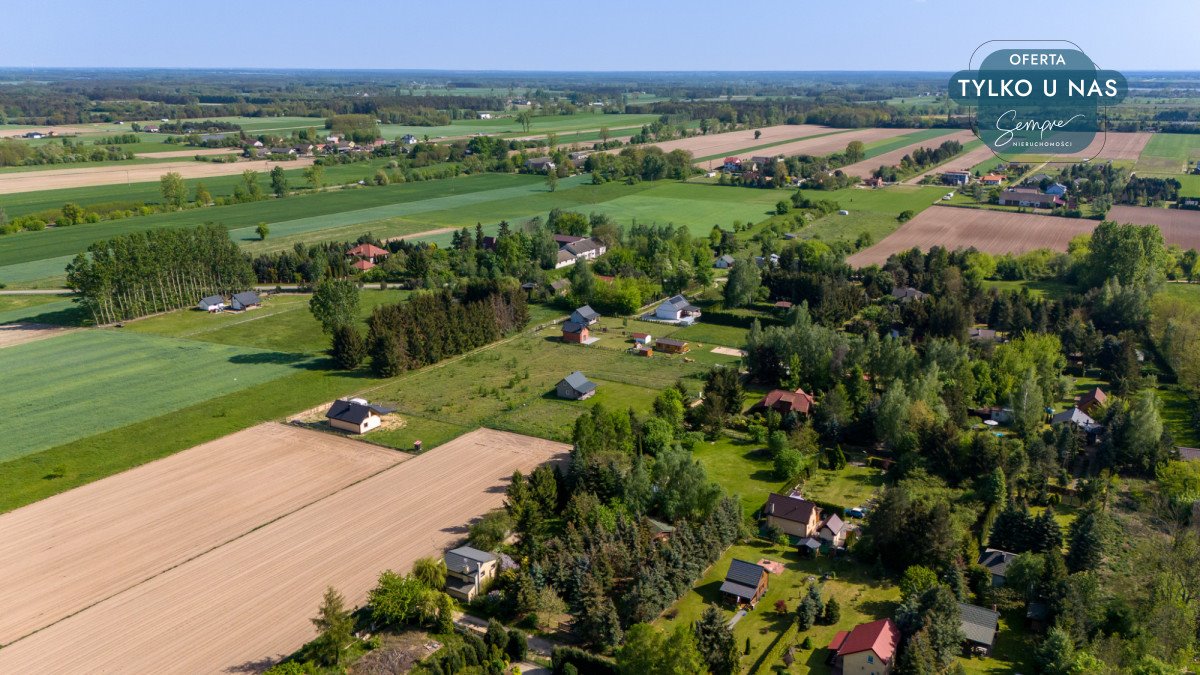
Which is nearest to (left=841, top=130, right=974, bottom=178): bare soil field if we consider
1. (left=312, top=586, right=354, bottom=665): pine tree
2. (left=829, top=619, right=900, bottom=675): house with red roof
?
(left=829, top=619, right=900, bottom=675): house with red roof

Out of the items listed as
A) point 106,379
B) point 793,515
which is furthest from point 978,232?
point 106,379

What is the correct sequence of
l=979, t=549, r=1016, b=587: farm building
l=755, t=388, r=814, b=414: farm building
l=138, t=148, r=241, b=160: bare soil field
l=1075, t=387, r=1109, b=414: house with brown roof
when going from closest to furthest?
l=979, t=549, r=1016, b=587: farm building → l=1075, t=387, r=1109, b=414: house with brown roof → l=755, t=388, r=814, b=414: farm building → l=138, t=148, r=241, b=160: bare soil field

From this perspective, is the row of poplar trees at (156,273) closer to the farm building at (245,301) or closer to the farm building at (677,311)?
the farm building at (245,301)

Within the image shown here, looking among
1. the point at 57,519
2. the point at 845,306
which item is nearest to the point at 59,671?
the point at 57,519

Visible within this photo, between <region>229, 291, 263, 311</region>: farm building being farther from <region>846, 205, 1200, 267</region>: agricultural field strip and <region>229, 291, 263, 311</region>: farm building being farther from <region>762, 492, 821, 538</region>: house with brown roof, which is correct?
<region>846, 205, 1200, 267</region>: agricultural field strip

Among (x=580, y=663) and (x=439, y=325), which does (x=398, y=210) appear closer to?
(x=439, y=325)

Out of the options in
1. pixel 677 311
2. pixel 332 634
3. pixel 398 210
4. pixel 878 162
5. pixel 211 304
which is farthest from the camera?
pixel 878 162

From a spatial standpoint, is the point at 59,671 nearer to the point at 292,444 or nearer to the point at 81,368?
the point at 292,444
